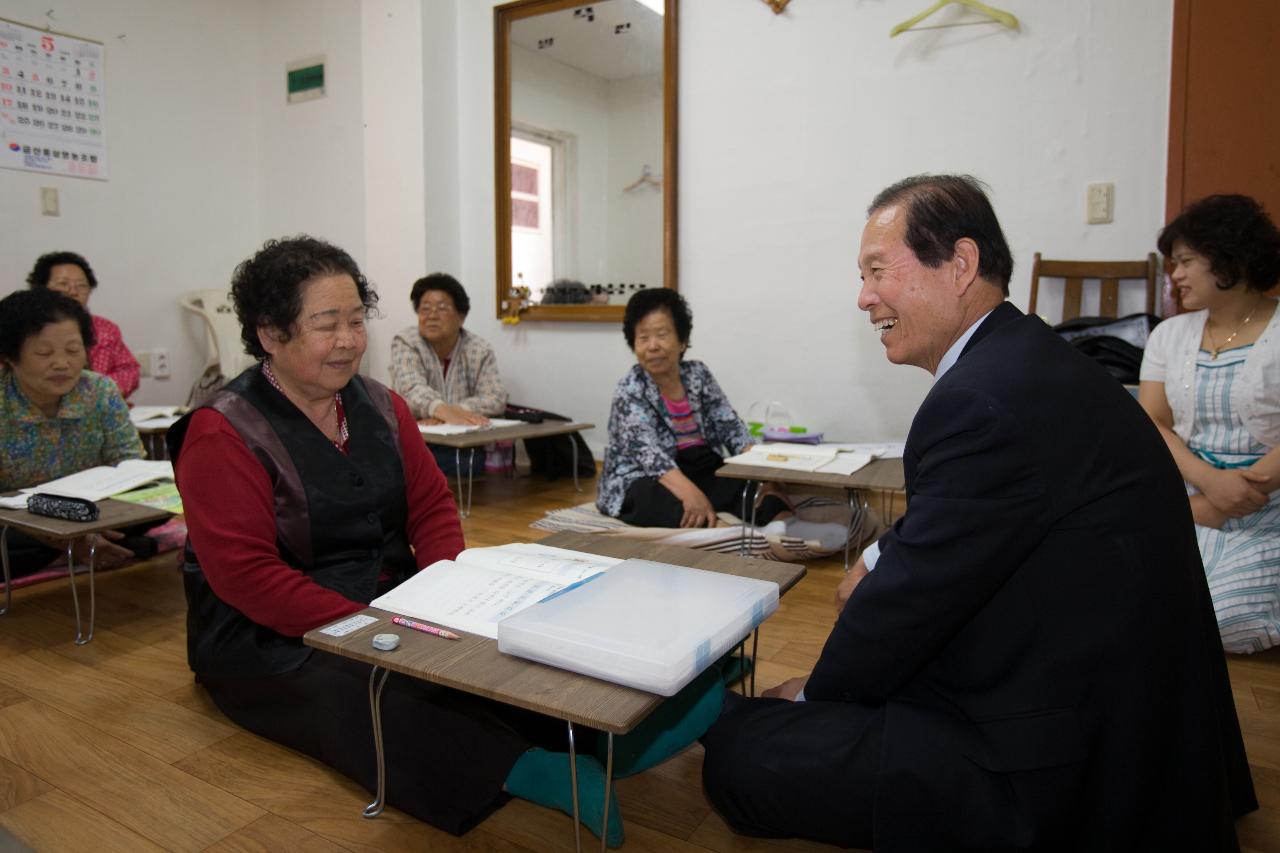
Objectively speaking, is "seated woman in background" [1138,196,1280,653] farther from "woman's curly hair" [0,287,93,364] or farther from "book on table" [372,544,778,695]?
"woman's curly hair" [0,287,93,364]

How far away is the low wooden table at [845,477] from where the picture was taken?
8.62 feet

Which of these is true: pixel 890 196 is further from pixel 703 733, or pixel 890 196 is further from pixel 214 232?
pixel 214 232

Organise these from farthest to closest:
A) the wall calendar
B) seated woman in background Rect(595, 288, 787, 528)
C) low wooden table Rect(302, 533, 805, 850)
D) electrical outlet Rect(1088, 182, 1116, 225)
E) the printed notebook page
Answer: the wall calendar, electrical outlet Rect(1088, 182, 1116, 225), seated woman in background Rect(595, 288, 787, 528), the printed notebook page, low wooden table Rect(302, 533, 805, 850)

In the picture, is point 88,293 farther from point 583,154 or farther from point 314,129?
point 583,154

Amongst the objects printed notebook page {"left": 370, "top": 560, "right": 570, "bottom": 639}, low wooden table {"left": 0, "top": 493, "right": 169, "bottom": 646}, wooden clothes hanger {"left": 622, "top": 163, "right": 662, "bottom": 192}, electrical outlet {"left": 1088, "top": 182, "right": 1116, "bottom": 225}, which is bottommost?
low wooden table {"left": 0, "top": 493, "right": 169, "bottom": 646}

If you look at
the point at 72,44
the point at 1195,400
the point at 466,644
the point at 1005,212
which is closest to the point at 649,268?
the point at 1005,212

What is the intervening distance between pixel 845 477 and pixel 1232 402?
105 centimetres

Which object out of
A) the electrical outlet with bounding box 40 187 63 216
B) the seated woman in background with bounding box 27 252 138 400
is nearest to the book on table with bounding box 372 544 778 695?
the seated woman in background with bounding box 27 252 138 400

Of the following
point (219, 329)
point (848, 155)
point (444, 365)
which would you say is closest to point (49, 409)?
point (444, 365)

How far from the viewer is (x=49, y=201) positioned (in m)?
4.38

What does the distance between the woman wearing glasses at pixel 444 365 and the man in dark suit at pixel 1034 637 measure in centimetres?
322

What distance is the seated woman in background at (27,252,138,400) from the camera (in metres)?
3.96

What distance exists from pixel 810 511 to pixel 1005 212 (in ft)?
5.30

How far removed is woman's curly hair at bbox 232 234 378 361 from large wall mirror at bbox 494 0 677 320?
2914mm
